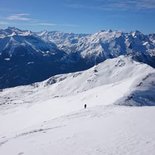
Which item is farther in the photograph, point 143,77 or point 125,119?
point 143,77

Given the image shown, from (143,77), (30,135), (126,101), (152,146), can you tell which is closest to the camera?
(152,146)

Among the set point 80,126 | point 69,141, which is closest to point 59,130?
point 80,126

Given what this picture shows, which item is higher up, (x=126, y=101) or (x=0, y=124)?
(x=126, y=101)

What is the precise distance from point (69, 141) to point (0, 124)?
77625 millimetres

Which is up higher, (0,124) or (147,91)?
(147,91)

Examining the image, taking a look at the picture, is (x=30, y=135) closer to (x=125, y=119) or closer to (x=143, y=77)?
(x=125, y=119)

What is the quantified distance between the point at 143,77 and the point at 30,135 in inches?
4208

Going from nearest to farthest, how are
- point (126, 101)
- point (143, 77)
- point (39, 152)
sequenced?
point (39, 152), point (126, 101), point (143, 77)

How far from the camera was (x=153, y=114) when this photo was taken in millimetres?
40469

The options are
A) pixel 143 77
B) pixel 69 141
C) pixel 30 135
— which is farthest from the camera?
pixel 143 77

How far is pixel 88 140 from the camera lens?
97.9 feet

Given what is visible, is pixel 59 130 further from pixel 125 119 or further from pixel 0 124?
pixel 0 124

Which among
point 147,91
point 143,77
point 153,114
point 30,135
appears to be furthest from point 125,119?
point 143,77

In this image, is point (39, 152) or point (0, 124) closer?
point (39, 152)
